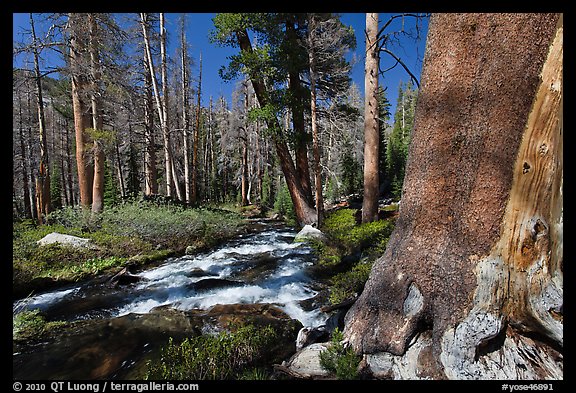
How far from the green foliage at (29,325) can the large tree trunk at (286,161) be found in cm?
797

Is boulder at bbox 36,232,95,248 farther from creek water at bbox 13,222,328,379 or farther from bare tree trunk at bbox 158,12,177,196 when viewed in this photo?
bare tree trunk at bbox 158,12,177,196

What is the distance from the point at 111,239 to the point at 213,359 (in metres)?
7.45

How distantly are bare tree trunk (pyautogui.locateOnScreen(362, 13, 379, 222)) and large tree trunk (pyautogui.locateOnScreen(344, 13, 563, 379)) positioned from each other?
17.3 feet

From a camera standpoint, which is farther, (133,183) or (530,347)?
(133,183)

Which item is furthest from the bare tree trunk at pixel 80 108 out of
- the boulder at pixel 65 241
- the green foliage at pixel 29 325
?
the green foliage at pixel 29 325

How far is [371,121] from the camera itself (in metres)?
7.61

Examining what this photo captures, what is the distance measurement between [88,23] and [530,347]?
1471cm

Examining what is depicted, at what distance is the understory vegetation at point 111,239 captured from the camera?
6355 mm

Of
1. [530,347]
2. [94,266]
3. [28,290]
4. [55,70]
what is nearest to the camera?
[530,347]

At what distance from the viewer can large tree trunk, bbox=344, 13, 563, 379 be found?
190cm

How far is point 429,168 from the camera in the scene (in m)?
2.44

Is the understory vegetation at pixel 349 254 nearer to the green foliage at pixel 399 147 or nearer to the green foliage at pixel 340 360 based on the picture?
the green foliage at pixel 340 360
